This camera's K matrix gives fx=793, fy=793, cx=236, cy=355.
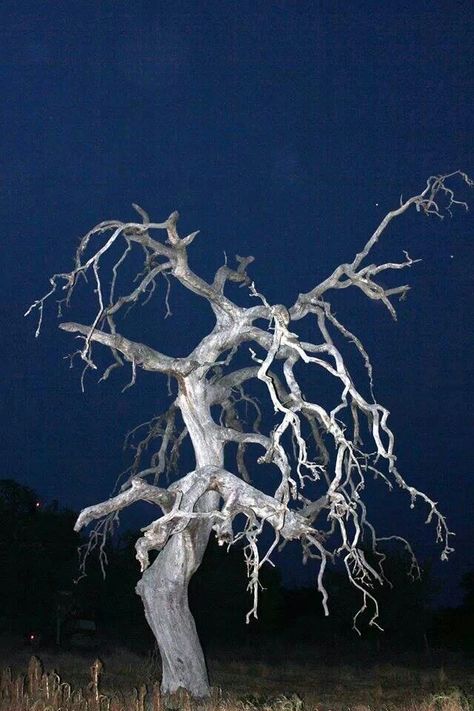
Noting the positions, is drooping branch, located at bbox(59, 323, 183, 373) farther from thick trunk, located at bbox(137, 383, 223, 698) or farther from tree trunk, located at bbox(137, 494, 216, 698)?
tree trunk, located at bbox(137, 494, 216, 698)

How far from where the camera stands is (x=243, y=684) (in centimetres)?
1739

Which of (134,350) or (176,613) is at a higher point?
(134,350)

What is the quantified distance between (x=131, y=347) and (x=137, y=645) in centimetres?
1945

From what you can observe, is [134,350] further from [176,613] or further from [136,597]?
[136,597]

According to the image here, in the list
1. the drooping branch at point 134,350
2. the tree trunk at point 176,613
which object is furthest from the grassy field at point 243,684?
the drooping branch at point 134,350

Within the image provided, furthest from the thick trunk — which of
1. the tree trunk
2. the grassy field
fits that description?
the grassy field

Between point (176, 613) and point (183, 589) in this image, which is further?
point (183, 589)

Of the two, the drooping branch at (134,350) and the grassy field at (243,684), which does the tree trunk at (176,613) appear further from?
the drooping branch at (134,350)

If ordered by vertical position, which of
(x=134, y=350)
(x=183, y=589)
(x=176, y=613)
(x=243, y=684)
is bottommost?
(x=243, y=684)

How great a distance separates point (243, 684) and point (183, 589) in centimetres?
585

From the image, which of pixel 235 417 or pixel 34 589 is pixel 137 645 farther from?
pixel 235 417

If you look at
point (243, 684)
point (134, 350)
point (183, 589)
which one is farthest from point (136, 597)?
point (134, 350)

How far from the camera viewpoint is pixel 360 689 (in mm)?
17391

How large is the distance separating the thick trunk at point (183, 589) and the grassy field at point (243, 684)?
19.5 inches
